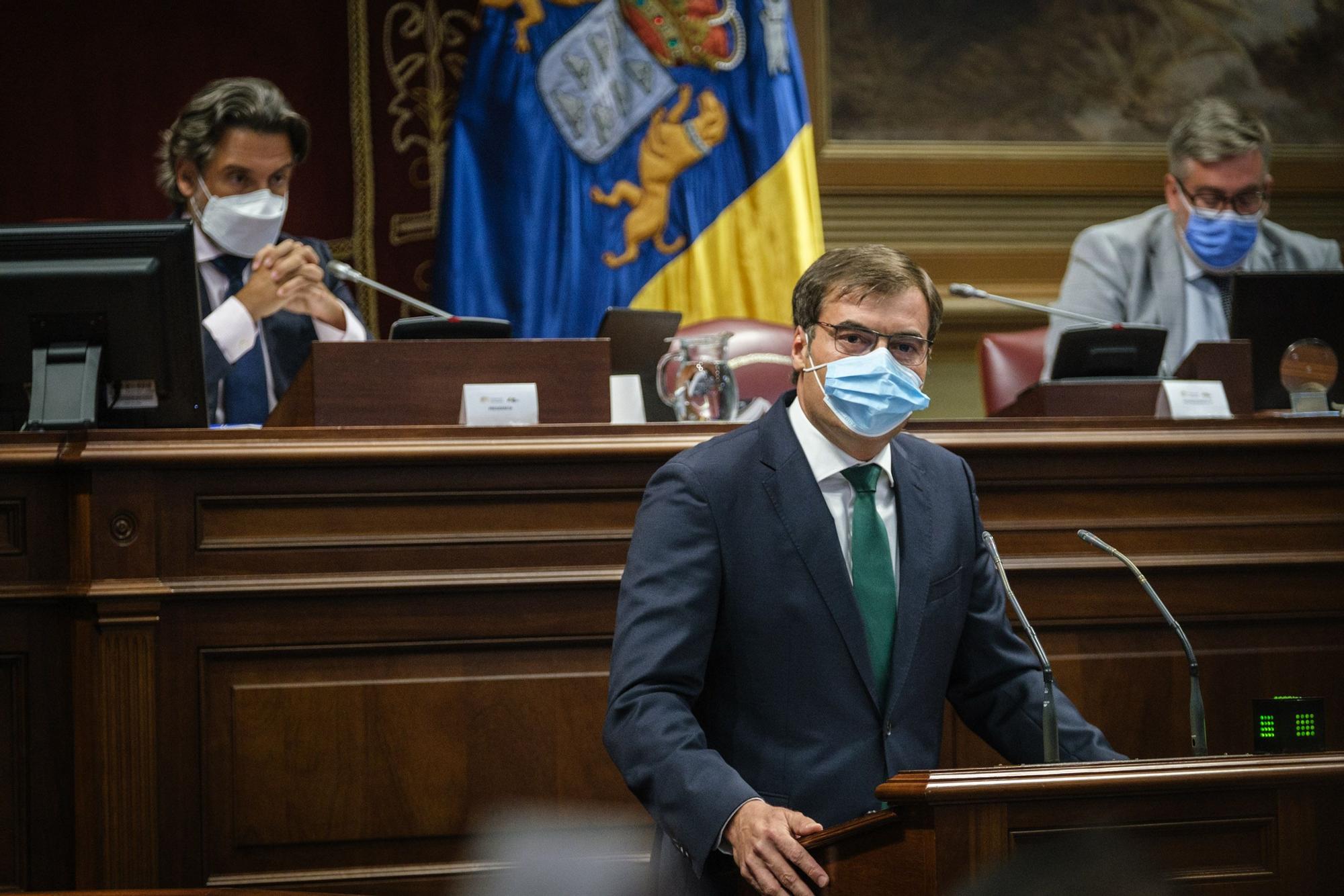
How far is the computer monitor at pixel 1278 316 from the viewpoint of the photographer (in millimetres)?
3086

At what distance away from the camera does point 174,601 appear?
231 cm

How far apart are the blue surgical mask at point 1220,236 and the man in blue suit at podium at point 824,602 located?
2.12 meters

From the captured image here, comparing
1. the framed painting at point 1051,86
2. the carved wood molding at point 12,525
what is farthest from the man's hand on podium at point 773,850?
the framed painting at point 1051,86

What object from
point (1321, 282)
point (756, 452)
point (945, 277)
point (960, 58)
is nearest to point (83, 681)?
point (756, 452)

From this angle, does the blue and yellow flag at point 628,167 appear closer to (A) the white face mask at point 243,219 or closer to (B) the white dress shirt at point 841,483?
(A) the white face mask at point 243,219

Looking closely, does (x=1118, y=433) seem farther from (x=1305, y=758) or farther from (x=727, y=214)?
(x=727, y=214)

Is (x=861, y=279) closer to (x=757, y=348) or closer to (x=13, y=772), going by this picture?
(x=13, y=772)

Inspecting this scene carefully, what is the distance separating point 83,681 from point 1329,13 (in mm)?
4853

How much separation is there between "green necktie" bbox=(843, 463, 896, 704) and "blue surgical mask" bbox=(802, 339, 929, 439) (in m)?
0.10

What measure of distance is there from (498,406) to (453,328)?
0.24 meters

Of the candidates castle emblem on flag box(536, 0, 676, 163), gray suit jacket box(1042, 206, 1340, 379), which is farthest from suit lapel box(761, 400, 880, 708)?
castle emblem on flag box(536, 0, 676, 163)

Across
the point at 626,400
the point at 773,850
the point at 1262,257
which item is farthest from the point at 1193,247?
the point at 773,850

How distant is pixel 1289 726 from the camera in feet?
6.08

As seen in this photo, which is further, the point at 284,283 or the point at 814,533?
the point at 284,283
